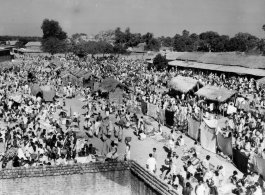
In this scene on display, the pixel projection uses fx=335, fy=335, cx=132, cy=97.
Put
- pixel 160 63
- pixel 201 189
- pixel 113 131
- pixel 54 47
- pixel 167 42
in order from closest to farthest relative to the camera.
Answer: pixel 201 189
pixel 113 131
pixel 160 63
pixel 54 47
pixel 167 42

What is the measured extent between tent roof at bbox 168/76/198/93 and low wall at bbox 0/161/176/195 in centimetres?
1595

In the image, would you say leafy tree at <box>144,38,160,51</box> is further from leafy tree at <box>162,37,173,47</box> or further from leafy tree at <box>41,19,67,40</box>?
leafy tree at <box>41,19,67,40</box>

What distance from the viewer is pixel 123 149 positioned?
15.6 meters

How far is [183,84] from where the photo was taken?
2661 centimetres

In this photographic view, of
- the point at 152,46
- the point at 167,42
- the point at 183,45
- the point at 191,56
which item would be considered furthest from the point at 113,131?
the point at 167,42

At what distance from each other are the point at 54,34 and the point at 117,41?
759 inches

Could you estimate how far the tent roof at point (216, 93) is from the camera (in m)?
21.7

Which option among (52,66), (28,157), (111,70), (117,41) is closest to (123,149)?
(28,157)

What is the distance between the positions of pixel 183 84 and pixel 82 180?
58.2ft

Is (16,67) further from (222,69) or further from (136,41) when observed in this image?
(136,41)

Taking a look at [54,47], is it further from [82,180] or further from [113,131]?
[82,180]

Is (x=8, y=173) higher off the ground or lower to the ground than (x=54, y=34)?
lower

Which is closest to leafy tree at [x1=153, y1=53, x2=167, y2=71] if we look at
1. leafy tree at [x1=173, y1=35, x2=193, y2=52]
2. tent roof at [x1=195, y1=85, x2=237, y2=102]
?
tent roof at [x1=195, y1=85, x2=237, y2=102]

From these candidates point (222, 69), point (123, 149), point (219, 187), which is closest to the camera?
point (219, 187)
